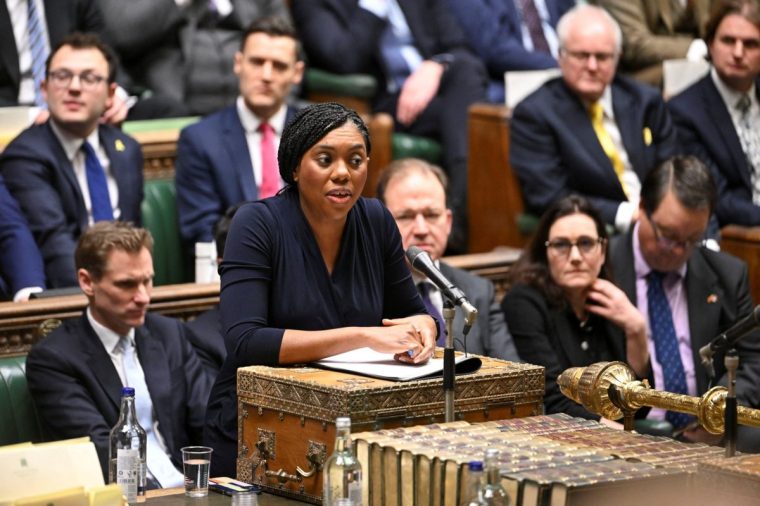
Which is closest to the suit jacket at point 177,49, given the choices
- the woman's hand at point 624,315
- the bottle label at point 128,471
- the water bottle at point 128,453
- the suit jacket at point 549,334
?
the suit jacket at point 549,334

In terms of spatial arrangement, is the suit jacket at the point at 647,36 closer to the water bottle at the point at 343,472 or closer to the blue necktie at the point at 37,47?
the blue necktie at the point at 37,47

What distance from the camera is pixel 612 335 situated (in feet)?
15.4

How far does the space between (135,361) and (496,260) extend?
5.09 ft

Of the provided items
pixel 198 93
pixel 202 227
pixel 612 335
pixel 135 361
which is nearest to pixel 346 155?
pixel 135 361

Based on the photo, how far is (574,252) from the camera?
15.1ft

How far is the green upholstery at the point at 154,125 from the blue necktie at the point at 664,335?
1.90m

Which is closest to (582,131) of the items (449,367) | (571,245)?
(571,245)

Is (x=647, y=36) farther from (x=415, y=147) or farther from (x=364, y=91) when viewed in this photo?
(x=364, y=91)

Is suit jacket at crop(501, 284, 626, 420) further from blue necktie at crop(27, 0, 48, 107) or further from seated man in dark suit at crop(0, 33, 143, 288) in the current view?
blue necktie at crop(27, 0, 48, 107)

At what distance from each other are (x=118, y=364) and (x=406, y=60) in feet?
9.54

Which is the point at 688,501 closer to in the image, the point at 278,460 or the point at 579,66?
the point at 278,460

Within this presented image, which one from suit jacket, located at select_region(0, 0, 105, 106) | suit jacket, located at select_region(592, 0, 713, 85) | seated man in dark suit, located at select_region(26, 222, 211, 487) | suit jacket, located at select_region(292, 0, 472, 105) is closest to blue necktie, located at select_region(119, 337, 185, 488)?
seated man in dark suit, located at select_region(26, 222, 211, 487)

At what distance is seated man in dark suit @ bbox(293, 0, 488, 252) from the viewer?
6504 millimetres

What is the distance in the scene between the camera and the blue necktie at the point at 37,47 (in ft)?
18.7
